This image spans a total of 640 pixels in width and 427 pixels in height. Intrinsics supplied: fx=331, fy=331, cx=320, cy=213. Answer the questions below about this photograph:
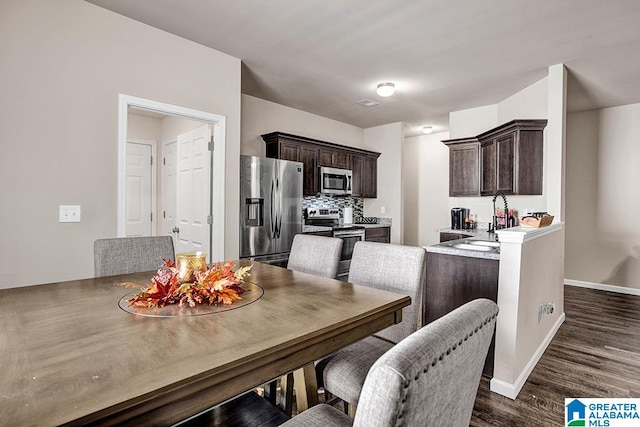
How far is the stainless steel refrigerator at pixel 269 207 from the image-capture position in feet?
11.7

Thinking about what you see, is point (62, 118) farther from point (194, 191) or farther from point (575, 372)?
point (575, 372)

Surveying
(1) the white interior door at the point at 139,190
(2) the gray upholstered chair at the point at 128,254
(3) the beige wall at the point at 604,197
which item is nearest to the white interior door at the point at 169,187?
(1) the white interior door at the point at 139,190

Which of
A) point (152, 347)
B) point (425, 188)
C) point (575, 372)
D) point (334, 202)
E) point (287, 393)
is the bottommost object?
point (575, 372)

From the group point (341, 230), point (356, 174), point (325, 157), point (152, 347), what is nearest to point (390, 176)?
point (356, 174)

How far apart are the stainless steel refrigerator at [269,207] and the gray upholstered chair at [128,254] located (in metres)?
1.42

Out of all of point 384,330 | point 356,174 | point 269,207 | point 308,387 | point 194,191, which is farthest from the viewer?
point 356,174

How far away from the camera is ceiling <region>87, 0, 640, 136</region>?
2443 millimetres

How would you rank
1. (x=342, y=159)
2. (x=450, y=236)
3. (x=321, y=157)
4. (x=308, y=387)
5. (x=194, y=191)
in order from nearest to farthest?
(x=308, y=387)
(x=194, y=191)
(x=450, y=236)
(x=321, y=157)
(x=342, y=159)

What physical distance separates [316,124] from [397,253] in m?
4.06

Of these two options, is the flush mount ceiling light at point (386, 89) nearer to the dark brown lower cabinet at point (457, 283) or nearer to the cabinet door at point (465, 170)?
the cabinet door at point (465, 170)

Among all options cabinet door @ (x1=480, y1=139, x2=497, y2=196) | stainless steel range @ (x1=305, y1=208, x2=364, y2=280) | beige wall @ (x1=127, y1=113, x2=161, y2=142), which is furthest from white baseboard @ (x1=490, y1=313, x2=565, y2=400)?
beige wall @ (x1=127, y1=113, x2=161, y2=142)

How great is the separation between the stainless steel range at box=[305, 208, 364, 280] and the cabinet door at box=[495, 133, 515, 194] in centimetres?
199

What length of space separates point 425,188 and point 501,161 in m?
2.44

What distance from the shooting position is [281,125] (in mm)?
4926
